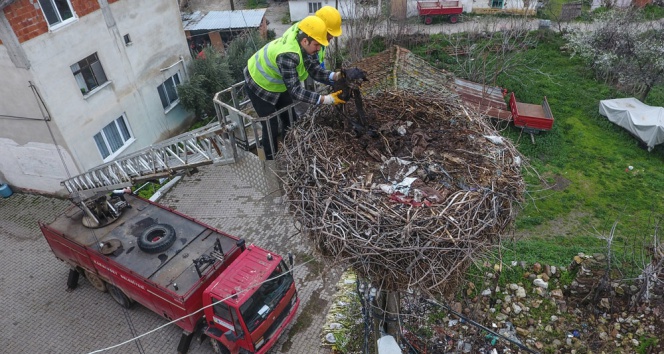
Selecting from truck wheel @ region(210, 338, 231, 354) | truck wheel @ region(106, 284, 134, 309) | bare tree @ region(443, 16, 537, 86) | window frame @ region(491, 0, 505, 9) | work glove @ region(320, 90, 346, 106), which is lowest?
truck wheel @ region(210, 338, 231, 354)

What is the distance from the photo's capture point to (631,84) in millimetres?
18453

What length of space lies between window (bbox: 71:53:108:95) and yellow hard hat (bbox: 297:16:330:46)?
381 inches

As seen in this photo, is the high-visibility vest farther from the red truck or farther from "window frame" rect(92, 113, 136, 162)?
"window frame" rect(92, 113, 136, 162)

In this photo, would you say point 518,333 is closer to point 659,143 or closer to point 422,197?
point 422,197

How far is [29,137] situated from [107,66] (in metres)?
3.10

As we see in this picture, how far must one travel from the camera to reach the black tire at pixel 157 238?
9.12 metres

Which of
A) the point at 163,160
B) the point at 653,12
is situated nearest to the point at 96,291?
the point at 163,160

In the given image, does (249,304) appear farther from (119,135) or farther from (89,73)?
(89,73)

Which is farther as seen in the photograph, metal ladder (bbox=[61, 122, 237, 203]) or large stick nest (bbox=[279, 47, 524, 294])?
metal ladder (bbox=[61, 122, 237, 203])

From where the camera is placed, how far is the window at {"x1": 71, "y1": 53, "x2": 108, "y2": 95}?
40.6 ft

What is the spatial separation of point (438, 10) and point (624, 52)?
1003 cm

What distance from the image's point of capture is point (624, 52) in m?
19.1

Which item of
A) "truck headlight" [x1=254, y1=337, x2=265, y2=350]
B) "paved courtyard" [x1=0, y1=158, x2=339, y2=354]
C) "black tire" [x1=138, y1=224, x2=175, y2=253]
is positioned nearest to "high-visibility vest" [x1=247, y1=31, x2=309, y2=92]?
"paved courtyard" [x1=0, y1=158, x2=339, y2=354]

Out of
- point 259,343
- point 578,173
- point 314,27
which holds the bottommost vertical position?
point 578,173
